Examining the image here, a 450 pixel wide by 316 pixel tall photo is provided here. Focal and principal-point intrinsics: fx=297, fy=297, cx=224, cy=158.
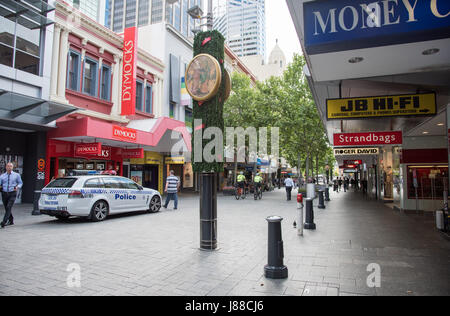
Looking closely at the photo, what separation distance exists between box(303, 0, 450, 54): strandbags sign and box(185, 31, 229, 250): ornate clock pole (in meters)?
2.57

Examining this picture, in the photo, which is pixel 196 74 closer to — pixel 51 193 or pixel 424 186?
pixel 51 193

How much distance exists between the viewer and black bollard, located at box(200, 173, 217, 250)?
6238 mm

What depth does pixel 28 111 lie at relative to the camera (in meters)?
13.0

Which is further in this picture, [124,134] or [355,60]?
[124,134]

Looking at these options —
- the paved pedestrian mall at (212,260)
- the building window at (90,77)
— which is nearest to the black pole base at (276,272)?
the paved pedestrian mall at (212,260)

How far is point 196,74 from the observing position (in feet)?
21.1

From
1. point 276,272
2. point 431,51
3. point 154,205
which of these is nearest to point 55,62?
point 154,205

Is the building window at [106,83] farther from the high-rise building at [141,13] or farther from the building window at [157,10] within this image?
the building window at [157,10]

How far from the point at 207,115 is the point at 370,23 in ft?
11.6

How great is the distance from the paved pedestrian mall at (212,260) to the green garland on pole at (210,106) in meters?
1.79

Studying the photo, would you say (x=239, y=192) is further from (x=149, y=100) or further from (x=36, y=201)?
(x=36, y=201)

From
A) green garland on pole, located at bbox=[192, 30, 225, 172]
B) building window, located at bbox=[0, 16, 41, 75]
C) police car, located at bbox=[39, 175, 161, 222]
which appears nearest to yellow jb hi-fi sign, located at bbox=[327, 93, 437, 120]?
green garland on pole, located at bbox=[192, 30, 225, 172]

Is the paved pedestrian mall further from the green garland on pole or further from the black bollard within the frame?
the green garland on pole

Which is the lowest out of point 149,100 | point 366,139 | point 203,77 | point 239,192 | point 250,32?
point 239,192
